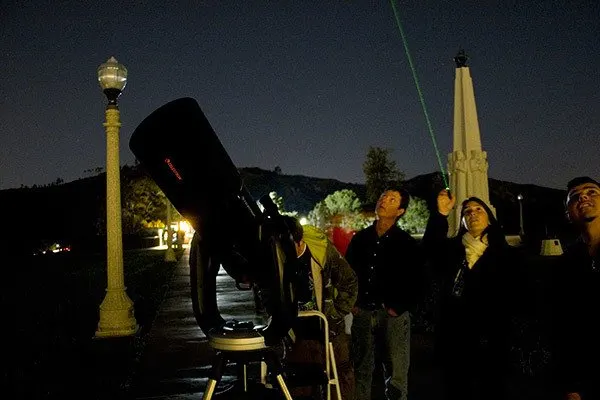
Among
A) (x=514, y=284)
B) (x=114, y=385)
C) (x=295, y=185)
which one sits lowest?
(x=114, y=385)

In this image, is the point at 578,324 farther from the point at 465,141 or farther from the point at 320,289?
the point at 465,141

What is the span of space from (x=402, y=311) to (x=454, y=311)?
0.41 m

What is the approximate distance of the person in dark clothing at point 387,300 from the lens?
4.34 m

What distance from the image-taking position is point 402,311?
4.32m

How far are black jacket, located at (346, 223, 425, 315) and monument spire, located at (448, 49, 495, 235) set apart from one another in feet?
38.9

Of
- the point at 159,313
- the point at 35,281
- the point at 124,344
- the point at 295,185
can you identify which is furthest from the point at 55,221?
the point at 295,185

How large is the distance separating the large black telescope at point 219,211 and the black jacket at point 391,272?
1.90m

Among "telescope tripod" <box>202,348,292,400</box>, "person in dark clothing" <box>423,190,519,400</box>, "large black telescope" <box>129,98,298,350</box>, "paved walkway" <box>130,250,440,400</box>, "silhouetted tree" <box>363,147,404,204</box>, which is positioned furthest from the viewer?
"silhouetted tree" <box>363,147,404,204</box>

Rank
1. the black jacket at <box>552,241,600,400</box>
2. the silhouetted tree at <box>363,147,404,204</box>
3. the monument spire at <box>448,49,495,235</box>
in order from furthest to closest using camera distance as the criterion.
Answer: the silhouetted tree at <box>363,147,404,204</box> → the monument spire at <box>448,49,495,235</box> → the black jacket at <box>552,241,600,400</box>

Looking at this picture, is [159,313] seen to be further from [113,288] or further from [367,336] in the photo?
[367,336]

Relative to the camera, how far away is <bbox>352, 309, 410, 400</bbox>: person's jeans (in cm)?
433

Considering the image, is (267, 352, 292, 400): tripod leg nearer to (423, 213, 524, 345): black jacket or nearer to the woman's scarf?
(423, 213, 524, 345): black jacket

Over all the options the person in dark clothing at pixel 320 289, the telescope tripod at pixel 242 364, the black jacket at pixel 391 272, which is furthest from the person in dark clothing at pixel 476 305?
the telescope tripod at pixel 242 364

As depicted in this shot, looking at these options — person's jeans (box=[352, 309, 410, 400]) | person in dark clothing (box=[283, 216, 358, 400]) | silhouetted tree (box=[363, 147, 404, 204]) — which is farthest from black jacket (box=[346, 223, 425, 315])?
silhouetted tree (box=[363, 147, 404, 204])
